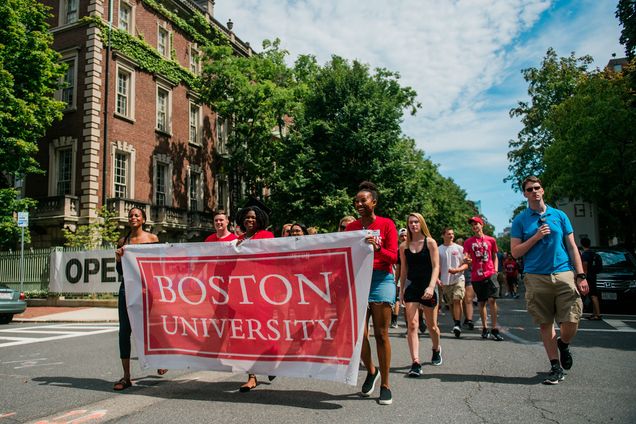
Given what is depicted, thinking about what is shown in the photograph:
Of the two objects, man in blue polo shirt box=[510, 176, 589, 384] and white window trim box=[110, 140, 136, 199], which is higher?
white window trim box=[110, 140, 136, 199]

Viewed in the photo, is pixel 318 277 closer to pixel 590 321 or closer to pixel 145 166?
pixel 590 321

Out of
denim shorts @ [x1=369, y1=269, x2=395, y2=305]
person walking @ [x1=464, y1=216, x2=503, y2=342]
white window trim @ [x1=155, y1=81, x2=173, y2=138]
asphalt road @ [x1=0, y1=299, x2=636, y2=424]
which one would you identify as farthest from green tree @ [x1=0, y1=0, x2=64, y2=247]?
denim shorts @ [x1=369, y1=269, x2=395, y2=305]

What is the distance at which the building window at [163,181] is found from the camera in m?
28.6

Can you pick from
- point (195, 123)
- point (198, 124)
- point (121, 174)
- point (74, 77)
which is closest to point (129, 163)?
point (121, 174)

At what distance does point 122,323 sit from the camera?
19.2 feet

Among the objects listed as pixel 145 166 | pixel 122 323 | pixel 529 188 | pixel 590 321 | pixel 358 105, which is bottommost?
pixel 590 321

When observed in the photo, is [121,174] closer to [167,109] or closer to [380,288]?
[167,109]

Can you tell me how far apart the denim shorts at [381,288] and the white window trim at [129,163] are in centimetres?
2284

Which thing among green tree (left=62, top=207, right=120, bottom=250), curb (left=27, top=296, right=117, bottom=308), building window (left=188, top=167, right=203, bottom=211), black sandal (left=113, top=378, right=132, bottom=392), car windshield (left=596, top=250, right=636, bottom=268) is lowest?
black sandal (left=113, top=378, right=132, bottom=392)

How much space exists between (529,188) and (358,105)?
21294mm

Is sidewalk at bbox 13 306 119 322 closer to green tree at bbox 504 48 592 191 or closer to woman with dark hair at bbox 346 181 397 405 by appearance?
woman with dark hair at bbox 346 181 397 405

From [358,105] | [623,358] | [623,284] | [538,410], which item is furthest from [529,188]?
[358,105]

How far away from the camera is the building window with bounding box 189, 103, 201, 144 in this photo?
31.9 metres

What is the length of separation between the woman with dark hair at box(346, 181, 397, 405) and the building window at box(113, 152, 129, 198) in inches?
913
